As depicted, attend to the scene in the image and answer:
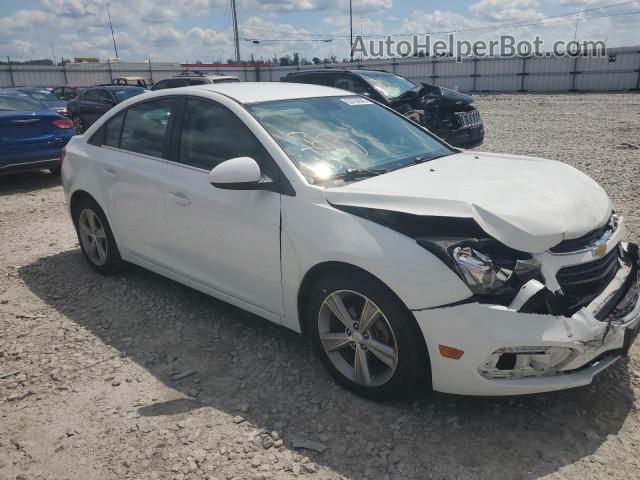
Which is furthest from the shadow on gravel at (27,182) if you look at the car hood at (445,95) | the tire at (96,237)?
the car hood at (445,95)

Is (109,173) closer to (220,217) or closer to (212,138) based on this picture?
(212,138)

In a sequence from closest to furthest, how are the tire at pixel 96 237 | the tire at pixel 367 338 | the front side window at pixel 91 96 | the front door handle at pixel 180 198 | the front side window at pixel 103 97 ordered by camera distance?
the tire at pixel 367 338 < the front door handle at pixel 180 198 < the tire at pixel 96 237 < the front side window at pixel 103 97 < the front side window at pixel 91 96

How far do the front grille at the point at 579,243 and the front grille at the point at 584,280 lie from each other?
9cm

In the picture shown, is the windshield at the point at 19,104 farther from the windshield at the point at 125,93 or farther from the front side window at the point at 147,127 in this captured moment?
the front side window at the point at 147,127

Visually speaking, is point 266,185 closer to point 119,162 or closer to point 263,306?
point 263,306

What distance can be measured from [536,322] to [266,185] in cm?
165

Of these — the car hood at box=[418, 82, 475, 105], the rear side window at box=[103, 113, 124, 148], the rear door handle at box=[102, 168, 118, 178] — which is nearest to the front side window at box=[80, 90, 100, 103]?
the car hood at box=[418, 82, 475, 105]

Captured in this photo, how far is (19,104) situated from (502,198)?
9.37m

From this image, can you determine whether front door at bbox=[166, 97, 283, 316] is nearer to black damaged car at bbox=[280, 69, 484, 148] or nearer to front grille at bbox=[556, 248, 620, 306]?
front grille at bbox=[556, 248, 620, 306]

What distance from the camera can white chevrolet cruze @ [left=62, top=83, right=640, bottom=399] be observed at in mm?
2381

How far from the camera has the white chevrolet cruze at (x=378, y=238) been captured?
7.81 ft

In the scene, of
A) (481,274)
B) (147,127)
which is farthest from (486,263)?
(147,127)

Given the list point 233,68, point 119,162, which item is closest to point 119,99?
point 119,162

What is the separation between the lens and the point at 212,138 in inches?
138
